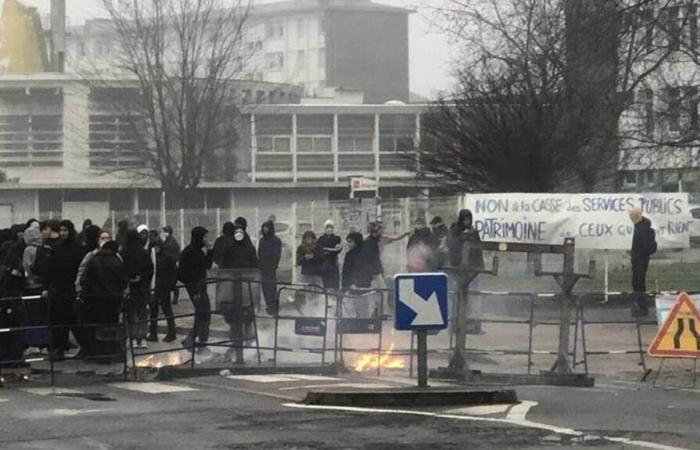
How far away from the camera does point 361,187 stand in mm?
31609

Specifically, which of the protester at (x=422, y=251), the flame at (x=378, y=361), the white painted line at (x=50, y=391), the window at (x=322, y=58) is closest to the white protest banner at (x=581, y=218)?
the protester at (x=422, y=251)

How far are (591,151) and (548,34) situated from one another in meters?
3.73

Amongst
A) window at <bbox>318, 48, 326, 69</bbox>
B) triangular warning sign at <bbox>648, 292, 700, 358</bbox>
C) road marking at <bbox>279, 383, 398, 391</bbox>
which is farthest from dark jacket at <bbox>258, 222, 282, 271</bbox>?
window at <bbox>318, 48, 326, 69</bbox>

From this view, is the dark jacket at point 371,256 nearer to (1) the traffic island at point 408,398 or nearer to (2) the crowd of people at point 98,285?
(2) the crowd of people at point 98,285

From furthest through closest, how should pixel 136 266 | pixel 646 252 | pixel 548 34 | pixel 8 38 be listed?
pixel 8 38 → pixel 548 34 → pixel 646 252 → pixel 136 266

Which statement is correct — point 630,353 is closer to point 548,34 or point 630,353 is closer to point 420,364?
point 420,364

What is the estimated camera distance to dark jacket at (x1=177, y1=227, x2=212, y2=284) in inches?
820

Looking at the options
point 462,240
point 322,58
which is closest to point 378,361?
point 462,240

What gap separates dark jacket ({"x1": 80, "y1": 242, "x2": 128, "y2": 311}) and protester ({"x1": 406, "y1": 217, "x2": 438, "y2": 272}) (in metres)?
6.93

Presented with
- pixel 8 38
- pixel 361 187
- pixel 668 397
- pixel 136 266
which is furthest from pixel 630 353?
pixel 8 38

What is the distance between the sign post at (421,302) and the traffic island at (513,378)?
266 centimetres

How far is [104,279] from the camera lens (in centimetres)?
1830

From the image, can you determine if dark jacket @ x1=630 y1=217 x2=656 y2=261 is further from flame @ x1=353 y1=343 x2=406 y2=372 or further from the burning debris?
the burning debris

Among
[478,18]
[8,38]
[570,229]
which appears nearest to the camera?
[570,229]
